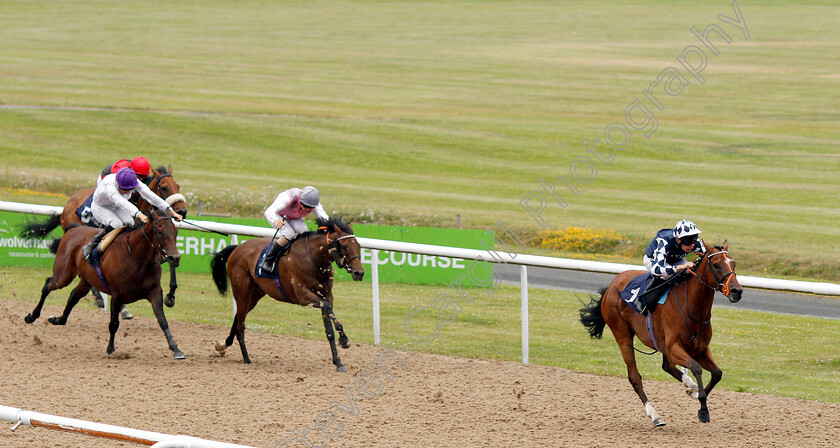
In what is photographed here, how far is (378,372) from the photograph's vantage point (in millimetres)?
8320

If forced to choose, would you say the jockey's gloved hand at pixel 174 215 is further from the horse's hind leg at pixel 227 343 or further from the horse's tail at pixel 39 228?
the horse's tail at pixel 39 228

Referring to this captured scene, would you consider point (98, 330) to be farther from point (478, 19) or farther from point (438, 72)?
point (478, 19)

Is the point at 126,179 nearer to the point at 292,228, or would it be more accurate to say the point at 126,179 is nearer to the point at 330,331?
the point at 292,228

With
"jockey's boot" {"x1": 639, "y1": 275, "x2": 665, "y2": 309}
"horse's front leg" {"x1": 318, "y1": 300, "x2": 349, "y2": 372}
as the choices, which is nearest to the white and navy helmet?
"jockey's boot" {"x1": 639, "y1": 275, "x2": 665, "y2": 309}

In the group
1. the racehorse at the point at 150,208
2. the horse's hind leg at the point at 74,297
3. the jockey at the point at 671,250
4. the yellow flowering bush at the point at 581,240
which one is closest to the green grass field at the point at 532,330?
the horse's hind leg at the point at 74,297

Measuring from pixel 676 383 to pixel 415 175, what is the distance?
49.7 ft

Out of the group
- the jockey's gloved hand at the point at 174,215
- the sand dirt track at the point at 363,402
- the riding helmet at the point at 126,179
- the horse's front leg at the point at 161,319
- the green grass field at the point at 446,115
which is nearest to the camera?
the sand dirt track at the point at 363,402

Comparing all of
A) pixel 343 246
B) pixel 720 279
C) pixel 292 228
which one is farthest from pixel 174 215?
pixel 720 279

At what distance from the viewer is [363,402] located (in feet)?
24.4

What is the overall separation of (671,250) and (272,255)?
357 centimetres

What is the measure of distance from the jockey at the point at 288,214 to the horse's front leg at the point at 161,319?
101 cm

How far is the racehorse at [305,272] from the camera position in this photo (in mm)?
8227

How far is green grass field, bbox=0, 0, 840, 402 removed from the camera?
36.0ft

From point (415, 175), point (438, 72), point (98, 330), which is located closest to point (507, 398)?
point (98, 330)
